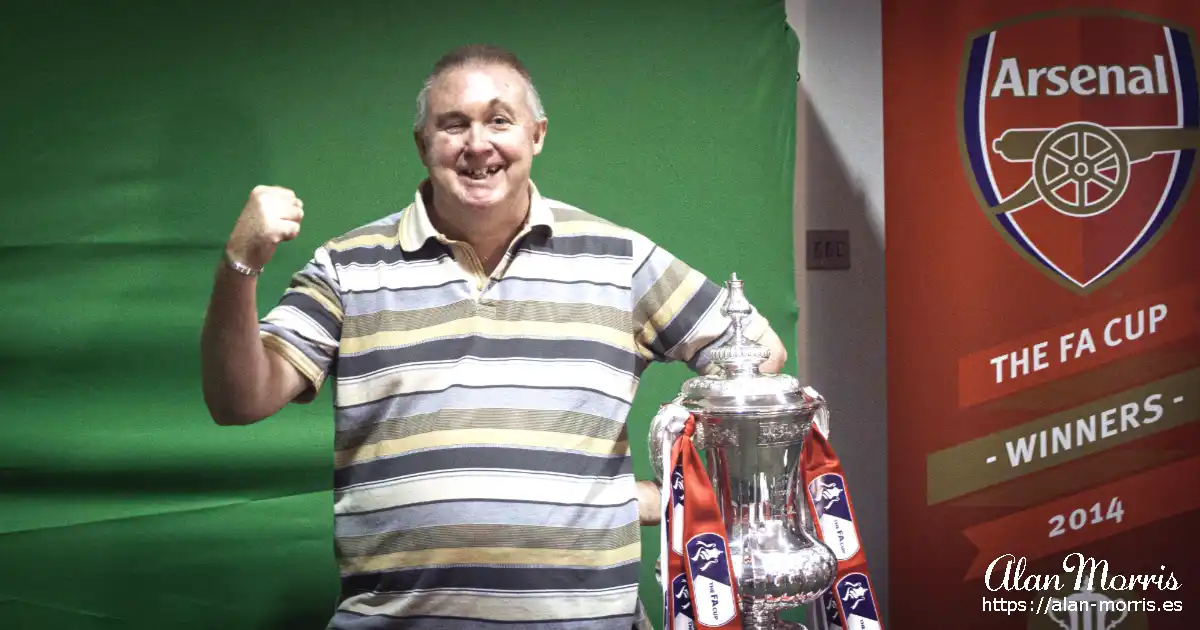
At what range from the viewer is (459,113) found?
61.4 inches

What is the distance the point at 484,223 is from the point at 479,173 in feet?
0.25

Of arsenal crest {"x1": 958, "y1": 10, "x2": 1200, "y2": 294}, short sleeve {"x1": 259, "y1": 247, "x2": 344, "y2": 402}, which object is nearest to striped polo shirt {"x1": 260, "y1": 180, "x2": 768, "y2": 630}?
short sleeve {"x1": 259, "y1": 247, "x2": 344, "y2": 402}

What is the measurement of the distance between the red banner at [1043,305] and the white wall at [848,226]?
0.14 m

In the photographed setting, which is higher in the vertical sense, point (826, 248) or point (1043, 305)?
point (826, 248)

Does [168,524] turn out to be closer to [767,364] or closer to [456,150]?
[456,150]

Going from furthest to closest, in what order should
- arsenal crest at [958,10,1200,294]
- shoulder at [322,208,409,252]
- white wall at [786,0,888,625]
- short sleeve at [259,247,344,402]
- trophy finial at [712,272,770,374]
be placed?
white wall at [786,0,888,625] → arsenal crest at [958,10,1200,294] → shoulder at [322,208,409,252] → short sleeve at [259,247,344,402] → trophy finial at [712,272,770,374]

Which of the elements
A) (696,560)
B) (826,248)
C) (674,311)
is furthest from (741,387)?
(826,248)

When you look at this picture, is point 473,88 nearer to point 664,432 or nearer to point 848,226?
point 664,432

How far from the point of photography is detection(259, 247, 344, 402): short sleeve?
59.1 inches

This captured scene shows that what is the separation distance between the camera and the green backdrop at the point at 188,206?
2309mm

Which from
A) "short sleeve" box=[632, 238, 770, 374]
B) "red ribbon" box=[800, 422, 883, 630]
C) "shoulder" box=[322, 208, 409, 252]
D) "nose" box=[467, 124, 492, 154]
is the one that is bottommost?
"red ribbon" box=[800, 422, 883, 630]

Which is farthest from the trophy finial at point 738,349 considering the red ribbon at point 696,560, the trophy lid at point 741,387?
the red ribbon at point 696,560

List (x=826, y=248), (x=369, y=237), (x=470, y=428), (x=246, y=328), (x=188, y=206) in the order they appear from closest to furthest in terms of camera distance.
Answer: (x=246, y=328) < (x=470, y=428) < (x=369, y=237) < (x=188, y=206) < (x=826, y=248)

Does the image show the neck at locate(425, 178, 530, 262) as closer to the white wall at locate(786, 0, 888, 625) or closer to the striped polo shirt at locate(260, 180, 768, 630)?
the striped polo shirt at locate(260, 180, 768, 630)
